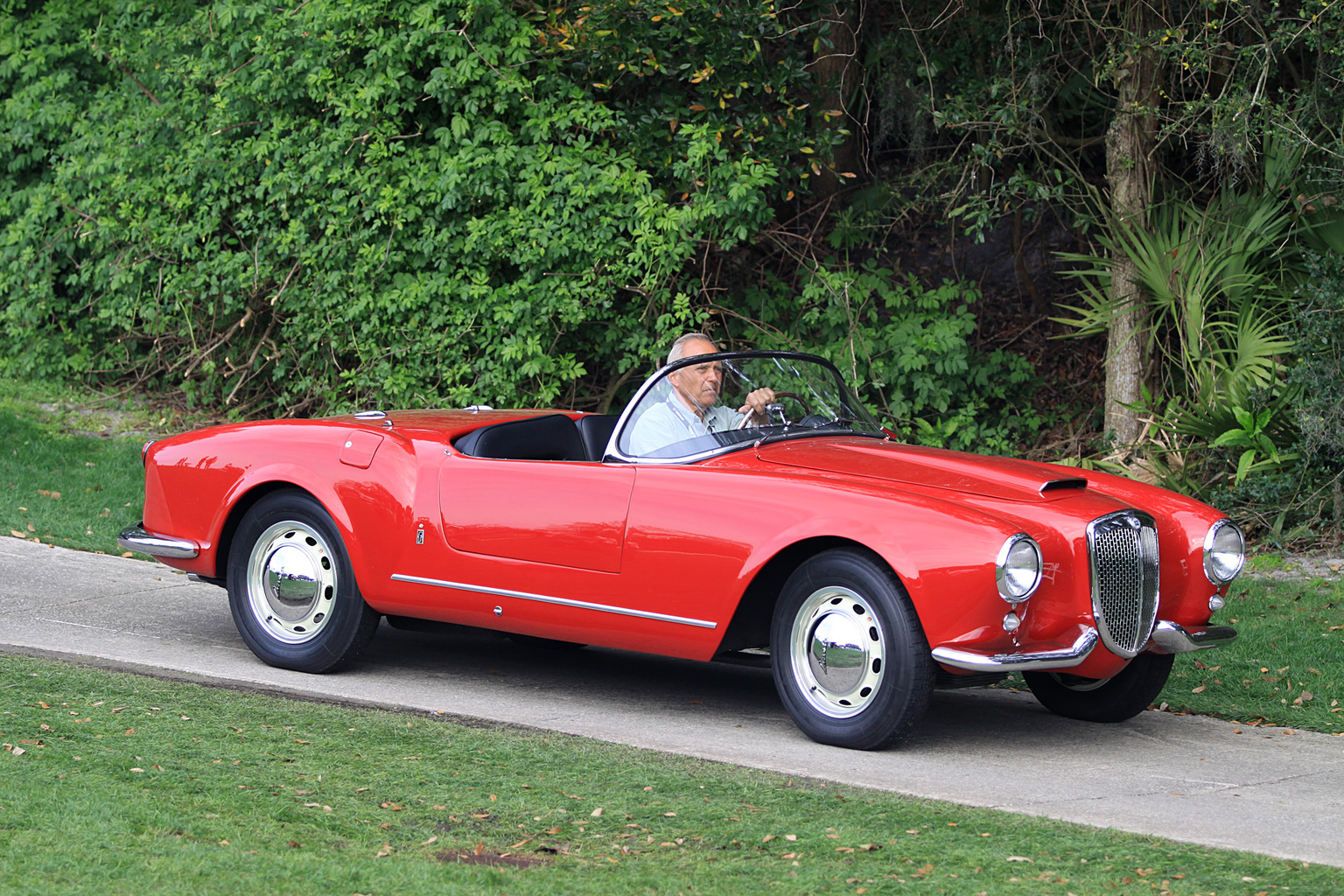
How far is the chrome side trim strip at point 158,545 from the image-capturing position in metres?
6.39

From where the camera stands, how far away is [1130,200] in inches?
444

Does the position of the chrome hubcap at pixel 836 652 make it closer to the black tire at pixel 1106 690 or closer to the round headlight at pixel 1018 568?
the round headlight at pixel 1018 568

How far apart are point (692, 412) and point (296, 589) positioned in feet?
6.35

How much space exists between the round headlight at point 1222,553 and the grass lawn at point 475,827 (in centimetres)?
162

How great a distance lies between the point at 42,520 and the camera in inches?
369

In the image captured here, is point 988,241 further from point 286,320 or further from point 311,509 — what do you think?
point 311,509

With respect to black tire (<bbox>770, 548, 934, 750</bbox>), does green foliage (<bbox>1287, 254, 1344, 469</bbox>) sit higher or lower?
higher

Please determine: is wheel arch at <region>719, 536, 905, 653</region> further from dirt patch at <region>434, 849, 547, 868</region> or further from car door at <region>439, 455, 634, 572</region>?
dirt patch at <region>434, 849, 547, 868</region>

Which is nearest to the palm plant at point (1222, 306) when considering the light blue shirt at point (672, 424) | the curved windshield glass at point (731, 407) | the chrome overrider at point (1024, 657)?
the curved windshield glass at point (731, 407)

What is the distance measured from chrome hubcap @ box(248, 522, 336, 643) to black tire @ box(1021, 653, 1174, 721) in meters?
3.09

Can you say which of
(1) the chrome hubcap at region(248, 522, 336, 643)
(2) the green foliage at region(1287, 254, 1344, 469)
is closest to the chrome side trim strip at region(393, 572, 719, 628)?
(1) the chrome hubcap at region(248, 522, 336, 643)

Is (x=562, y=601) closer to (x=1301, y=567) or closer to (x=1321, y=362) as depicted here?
(x=1301, y=567)

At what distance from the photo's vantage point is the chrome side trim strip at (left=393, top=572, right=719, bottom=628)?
5.30m

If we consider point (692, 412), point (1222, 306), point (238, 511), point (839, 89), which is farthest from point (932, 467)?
point (839, 89)
